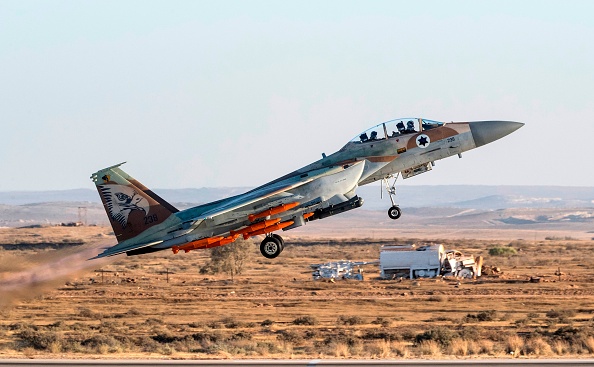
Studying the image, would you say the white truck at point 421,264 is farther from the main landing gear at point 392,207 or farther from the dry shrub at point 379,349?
the main landing gear at point 392,207

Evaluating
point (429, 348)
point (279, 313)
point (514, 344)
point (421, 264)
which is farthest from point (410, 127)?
point (421, 264)

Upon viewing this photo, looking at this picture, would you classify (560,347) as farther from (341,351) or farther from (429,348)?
(341,351)

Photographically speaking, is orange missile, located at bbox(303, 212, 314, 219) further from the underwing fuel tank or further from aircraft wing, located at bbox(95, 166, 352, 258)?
aircraft wing, located at bbox(95, 166, 352, 258)

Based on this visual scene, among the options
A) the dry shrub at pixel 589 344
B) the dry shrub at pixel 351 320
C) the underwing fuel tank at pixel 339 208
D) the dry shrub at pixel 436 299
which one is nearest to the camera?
the underwing fuel tank at pixel 339 208

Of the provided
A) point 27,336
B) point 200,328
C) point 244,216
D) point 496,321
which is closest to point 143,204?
point 244,216

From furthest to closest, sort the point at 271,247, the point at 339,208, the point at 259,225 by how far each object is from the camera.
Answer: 1. the point at 271,247
2. the point at 259,225
3. the point at 339,208

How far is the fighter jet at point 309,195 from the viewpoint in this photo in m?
34.3

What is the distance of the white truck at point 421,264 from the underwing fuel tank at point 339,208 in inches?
1465

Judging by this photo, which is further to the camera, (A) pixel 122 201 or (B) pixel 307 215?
(A) pixel 122 201

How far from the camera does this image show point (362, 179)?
114 feet

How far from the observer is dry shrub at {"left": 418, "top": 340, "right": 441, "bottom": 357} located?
3703 cm

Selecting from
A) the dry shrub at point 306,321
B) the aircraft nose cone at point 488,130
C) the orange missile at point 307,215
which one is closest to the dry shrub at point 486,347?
the aircraft nose cone at point 488,130

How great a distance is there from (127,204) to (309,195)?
21.3ft

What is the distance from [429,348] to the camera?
38.7 metres
